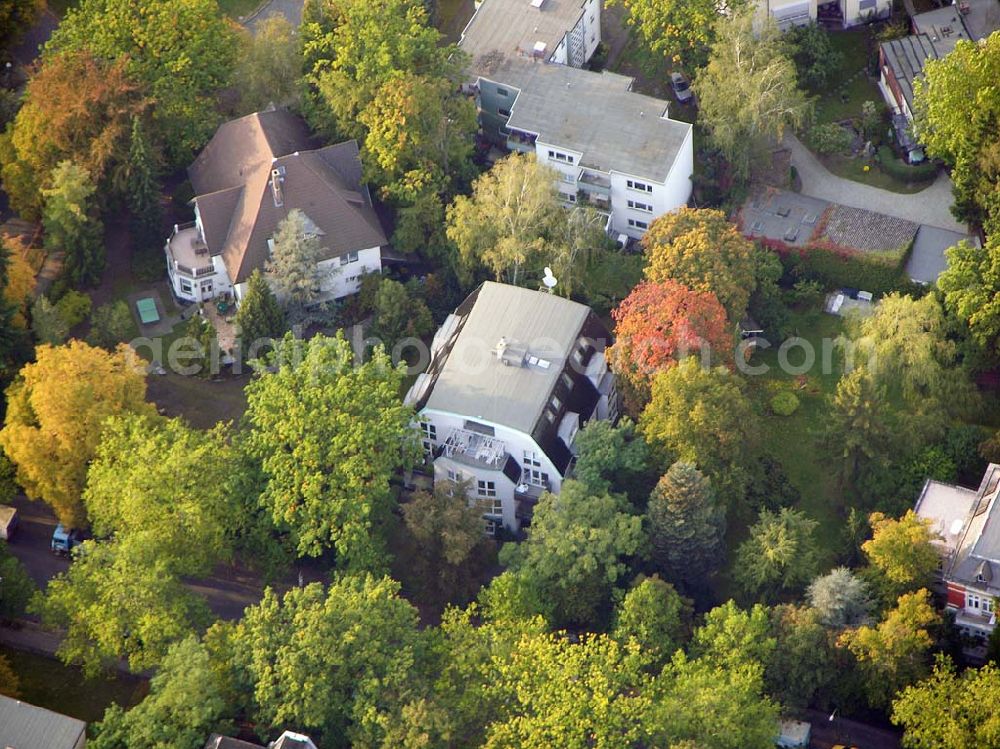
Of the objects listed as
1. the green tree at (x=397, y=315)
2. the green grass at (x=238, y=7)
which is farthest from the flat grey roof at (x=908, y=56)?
the green grass at (x=238, y=7)

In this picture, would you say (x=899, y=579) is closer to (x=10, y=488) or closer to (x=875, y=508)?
(x=875, y=508)

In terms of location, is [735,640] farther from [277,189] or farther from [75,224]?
[75,224]

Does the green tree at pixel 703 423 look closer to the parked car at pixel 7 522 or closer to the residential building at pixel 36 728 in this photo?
the residential building at pixel 36 728

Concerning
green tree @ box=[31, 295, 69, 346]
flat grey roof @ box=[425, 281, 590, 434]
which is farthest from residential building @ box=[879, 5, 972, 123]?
green tree @ box=[31, 295, 69, 346]

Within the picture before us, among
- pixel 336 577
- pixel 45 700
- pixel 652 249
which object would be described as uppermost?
pixel 652 249

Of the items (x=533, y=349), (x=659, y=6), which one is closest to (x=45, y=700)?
(x=533, y=349)
